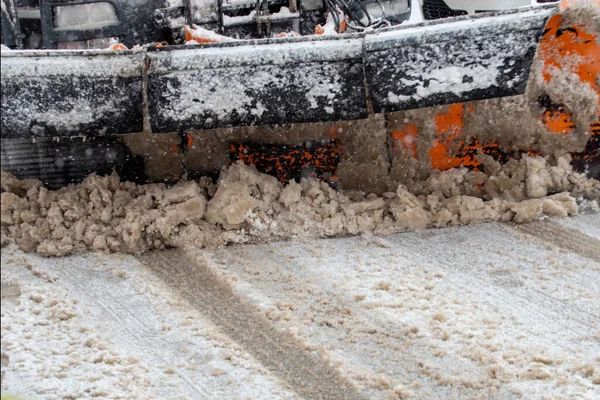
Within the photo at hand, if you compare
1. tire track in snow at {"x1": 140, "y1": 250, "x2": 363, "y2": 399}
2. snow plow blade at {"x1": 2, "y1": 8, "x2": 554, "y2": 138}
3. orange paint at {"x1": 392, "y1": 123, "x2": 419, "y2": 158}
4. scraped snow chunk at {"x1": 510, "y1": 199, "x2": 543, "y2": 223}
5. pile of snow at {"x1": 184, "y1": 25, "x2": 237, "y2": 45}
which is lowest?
tire track in snow at {"x1": 140, "y1": 250, "x2": 363, "y2": 399}

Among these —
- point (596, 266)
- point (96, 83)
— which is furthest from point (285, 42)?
point (596, 266)

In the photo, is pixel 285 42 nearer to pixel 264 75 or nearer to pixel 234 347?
pixel 264 75

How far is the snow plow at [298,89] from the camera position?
7.65 feet

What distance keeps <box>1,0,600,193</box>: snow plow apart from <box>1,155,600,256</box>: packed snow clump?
8cm

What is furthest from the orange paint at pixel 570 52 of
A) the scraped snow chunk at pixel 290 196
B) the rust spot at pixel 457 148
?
the scraped snow chunk at pixel 290 196

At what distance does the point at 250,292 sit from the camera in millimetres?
2379

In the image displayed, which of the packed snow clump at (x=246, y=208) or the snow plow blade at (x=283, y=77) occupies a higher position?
the snow plow blade at (x=283, y=77)

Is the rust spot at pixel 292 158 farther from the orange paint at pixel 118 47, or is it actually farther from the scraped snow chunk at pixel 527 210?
the scraped snow chunk at pixel 527 210

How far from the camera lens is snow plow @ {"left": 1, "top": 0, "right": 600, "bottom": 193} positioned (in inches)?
91.8

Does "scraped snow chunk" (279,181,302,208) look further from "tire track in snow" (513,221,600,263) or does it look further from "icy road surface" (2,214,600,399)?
"tire track in snow" (513,221,600,263)

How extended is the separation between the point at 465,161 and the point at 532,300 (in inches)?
33.0

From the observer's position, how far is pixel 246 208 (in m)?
2.73

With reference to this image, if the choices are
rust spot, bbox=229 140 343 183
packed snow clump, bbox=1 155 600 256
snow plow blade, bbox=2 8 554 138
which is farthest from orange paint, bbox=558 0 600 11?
rust spot, bbox=229 140 343 183

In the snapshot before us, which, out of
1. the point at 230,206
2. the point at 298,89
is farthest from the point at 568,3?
the point at 230,206
